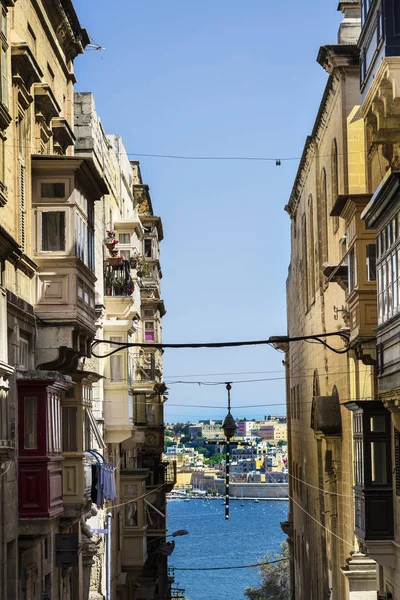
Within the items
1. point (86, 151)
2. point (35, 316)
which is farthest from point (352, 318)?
point (86, 151)

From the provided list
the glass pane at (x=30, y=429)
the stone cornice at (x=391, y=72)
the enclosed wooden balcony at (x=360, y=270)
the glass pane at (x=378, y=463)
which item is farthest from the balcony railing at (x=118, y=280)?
the stone cornice at (x=391, y=72)

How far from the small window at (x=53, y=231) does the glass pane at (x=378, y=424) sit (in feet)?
21.5

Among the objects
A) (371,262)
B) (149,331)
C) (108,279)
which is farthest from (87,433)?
(149,331)

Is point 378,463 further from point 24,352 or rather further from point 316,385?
point 316,385

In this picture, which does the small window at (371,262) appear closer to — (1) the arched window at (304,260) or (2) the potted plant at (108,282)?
(2) the potted plant at (108,282)

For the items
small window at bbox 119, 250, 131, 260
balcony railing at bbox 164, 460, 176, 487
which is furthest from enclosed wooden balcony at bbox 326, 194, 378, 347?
balcony railing at bbox 164, 460, 176, 487

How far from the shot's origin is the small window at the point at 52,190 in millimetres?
23609

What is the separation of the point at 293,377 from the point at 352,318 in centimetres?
3018

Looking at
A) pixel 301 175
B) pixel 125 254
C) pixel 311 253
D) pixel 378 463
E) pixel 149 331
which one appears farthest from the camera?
pixel 149 331

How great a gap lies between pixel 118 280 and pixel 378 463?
17165 mm

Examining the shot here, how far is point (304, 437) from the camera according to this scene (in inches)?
1877

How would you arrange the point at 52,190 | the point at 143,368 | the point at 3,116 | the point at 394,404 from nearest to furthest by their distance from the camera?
the point at 3,116 < the point at 394,404 < the point at 52,190 < the point at 143,368

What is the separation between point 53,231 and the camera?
23656mm

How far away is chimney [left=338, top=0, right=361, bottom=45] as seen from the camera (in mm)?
32062
